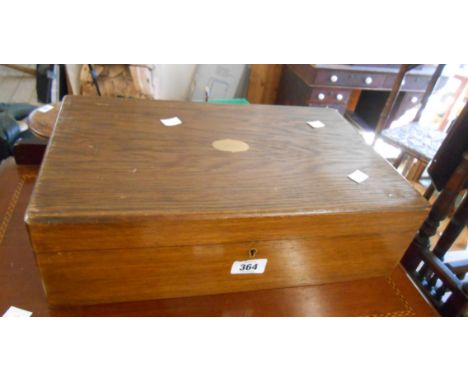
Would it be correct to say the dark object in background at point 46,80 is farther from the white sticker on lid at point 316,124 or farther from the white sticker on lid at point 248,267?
the white sticker on lid at point 248,267

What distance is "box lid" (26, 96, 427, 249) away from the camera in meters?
0.50

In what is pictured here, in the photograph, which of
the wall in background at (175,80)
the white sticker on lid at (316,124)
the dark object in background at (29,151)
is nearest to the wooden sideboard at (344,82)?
the wall in background at (175,80)

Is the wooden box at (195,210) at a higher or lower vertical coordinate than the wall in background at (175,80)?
higher

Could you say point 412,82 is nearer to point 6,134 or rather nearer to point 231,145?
point 231,145

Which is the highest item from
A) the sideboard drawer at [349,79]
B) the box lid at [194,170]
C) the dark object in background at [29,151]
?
the box lid at [194,170]

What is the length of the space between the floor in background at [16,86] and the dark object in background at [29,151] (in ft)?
3.71

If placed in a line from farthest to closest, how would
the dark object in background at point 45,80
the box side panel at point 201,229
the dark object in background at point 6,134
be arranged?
the dark object in background at point 45,80 → the dark object in background at point 6,134 → the box side panel at point 201,229

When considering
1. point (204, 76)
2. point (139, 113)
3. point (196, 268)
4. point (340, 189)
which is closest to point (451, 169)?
point (340, 189)

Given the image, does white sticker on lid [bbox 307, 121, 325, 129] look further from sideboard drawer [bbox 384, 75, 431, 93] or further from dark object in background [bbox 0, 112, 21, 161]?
sideboard drawer [bbox 384, 75, 431, 93]

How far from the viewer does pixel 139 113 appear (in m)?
0.76

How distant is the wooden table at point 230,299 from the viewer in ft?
1.90

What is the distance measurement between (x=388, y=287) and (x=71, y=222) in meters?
0.63

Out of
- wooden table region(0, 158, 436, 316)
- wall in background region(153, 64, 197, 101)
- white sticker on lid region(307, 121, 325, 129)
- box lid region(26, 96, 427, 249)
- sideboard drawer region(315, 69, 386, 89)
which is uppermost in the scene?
white sticker on lid region(307, 121, 325, 129)

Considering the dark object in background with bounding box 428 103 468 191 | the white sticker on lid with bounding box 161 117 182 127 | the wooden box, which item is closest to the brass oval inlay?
the wooden box
